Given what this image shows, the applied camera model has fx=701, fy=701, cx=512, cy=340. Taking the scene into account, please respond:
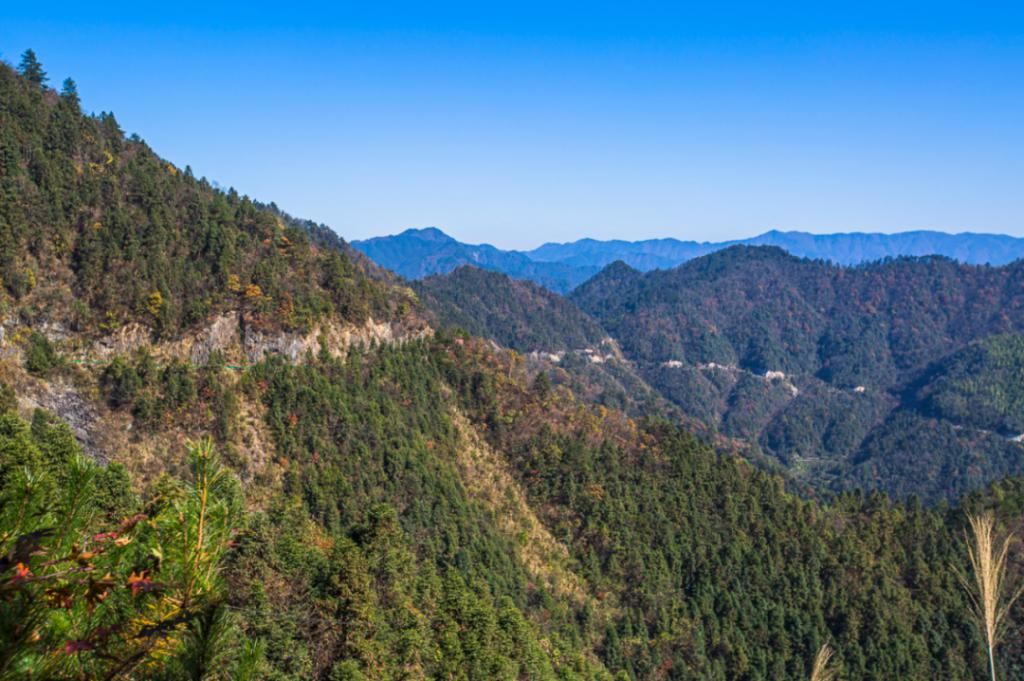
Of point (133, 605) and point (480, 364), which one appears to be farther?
point (480, 364)

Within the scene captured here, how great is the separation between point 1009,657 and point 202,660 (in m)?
77.0

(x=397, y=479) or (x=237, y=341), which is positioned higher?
(x=237, y=341)

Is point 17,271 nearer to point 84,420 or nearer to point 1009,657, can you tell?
point 84,420

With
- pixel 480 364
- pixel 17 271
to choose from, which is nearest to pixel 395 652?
pixel 17 271

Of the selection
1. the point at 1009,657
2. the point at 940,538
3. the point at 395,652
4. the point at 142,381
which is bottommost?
the point at 1009,657

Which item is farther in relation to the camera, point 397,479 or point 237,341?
point 397,479

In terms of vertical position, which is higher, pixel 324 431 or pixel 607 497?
pixel 324 431

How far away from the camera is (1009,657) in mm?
60812

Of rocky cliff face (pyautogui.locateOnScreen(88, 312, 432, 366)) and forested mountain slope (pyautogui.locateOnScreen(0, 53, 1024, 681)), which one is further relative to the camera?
rocky cliff face (pyautogui.locateOnScreen(88, 312, 432, 366))

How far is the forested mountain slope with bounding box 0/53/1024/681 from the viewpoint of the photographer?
94.3 ft

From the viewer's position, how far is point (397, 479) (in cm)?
5259

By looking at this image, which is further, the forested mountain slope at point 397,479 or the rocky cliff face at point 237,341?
the rocky cliff face at point 237,341

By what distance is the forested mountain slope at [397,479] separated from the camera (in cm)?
2875

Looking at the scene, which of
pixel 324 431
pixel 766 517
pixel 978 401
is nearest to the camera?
pixel 324 431
